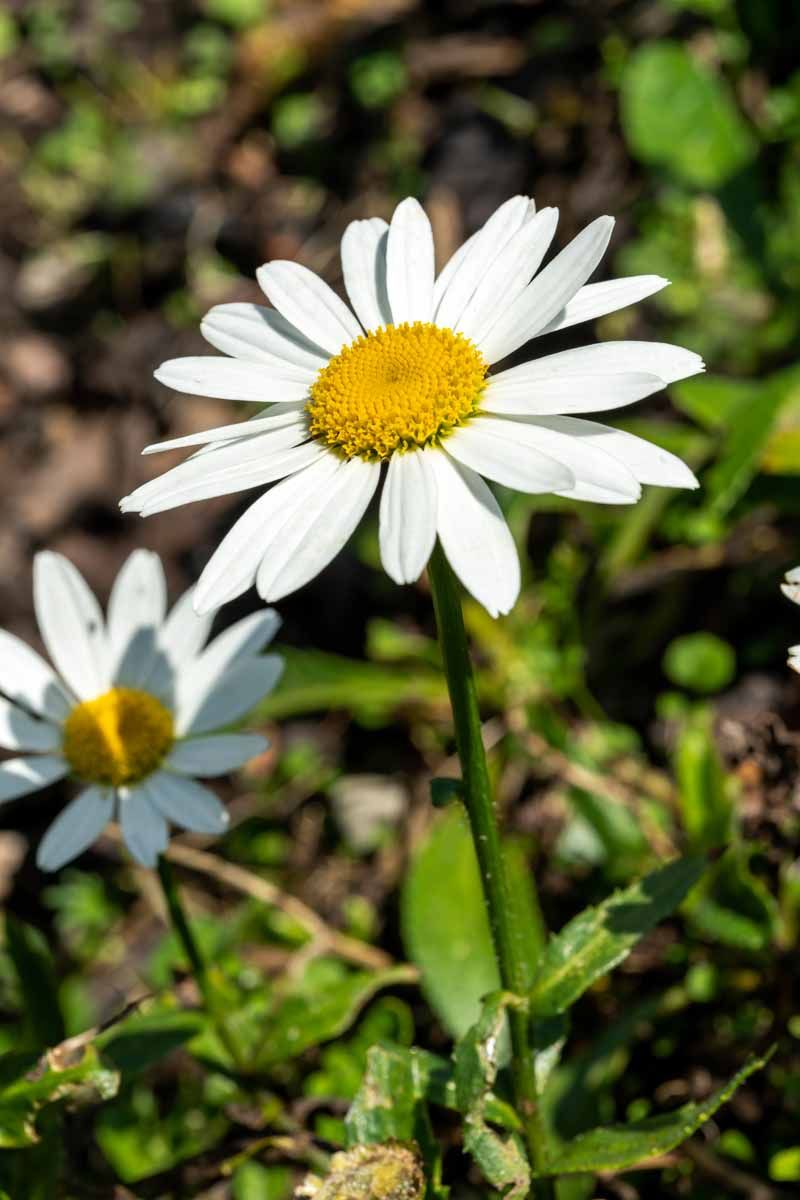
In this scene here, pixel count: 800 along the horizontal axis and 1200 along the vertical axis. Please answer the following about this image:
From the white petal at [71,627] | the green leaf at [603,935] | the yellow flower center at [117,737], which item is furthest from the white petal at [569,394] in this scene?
the white petal at [71,627]

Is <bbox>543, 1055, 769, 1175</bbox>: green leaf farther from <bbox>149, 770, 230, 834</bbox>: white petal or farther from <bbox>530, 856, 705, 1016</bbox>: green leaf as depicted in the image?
<bbox>149, 770, 230, 834</bbox>: white petal

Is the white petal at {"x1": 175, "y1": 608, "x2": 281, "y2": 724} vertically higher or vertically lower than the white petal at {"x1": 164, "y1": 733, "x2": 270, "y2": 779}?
higher

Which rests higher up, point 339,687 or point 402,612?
point 402,612

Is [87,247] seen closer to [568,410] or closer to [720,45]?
[720,45]

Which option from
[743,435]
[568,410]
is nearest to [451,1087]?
[568,410]

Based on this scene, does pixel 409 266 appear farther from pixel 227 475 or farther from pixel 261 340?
pixel 227 475

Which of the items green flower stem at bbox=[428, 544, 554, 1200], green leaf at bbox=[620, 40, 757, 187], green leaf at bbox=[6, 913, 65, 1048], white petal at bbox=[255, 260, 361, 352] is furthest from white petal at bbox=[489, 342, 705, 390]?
green leaf at bbox=[620, 40, 757, 187]

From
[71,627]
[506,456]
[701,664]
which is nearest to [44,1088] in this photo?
[71,627]
